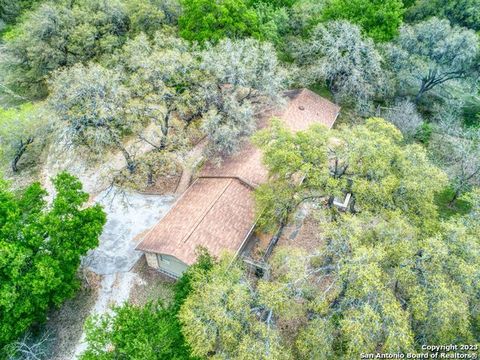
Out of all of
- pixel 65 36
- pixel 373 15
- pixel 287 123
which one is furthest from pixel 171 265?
pixel 373 15

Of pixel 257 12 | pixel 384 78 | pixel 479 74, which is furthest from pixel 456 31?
pixel 257 12

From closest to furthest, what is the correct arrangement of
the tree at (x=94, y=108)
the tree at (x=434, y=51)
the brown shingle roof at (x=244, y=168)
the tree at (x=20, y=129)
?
the tree at (x=94, y=108) → the brown shingle roof at (x=244, y=168) → the tree at (x=20, y=129) → the tree at (x=434, y=51)

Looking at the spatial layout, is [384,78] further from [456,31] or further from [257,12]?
[257,12]

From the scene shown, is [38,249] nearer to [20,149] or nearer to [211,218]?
[211,218]

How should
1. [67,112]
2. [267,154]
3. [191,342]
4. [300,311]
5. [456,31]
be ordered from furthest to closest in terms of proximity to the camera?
[456,31] < [67,112] < [267,154] < [300,311] < [191,342]

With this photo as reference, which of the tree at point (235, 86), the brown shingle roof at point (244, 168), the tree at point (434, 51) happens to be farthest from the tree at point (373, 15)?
the brown shingle roof at point (244, 168)

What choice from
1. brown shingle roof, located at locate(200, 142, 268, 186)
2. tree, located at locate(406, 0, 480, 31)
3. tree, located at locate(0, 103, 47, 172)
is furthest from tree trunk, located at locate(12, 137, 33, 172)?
tree, located at locate(406, 0, 480, 31)

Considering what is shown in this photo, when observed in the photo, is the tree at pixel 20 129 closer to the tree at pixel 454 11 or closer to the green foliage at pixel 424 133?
the green foliage at pixel 424 133

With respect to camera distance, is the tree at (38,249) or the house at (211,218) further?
the house at (211,218)
